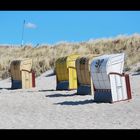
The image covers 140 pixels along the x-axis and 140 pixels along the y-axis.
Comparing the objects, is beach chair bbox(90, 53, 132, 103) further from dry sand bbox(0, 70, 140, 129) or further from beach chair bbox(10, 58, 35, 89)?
beach chair bbox(10, 58, 35, 89)

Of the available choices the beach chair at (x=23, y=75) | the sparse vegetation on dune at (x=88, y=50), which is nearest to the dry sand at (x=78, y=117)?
the beach chair at (x=23, y=75)

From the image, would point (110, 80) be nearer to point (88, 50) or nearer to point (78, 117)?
point (78, 117)

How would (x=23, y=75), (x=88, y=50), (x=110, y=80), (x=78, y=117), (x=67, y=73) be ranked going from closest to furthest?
(x=78, y=117) < (x=110, y=80) < (x=67, y=73) < (x=23, y=75) < (x=88, y=50)

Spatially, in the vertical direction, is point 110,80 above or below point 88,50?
below

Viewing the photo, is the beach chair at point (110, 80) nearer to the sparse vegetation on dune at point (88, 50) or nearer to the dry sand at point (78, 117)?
the dry sand at point (78, 117)

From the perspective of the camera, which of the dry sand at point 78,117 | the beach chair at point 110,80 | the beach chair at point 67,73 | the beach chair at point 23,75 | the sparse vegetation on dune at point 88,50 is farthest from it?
the sparse vegetation on dune at point 88,50

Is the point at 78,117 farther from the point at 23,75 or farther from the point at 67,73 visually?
the point at 23,75

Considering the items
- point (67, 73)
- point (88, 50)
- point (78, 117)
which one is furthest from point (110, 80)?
point (88, 50)

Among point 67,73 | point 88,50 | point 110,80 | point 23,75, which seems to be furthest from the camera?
point 88,50

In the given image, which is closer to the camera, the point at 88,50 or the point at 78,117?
the point at 78,117

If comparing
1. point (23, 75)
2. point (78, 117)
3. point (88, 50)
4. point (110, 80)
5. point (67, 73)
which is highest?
point (88, 50)

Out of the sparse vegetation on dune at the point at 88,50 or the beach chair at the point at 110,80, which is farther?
the sparse vegetation on dune at the point at 88,50
